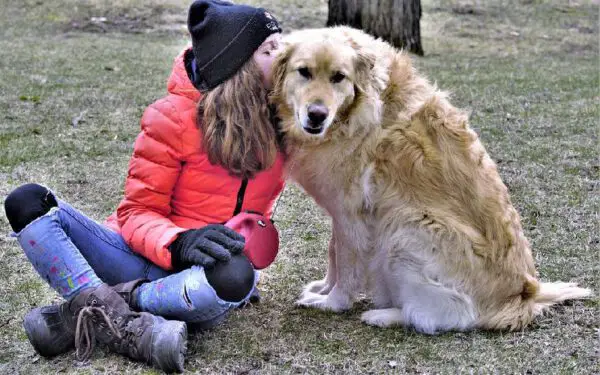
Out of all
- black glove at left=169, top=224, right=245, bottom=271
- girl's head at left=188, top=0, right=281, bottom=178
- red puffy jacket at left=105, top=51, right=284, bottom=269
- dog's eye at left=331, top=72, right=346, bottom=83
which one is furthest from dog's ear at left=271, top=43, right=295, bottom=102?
black glove at left=169, top=224, right=245, bottom=271

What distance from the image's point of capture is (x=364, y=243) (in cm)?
333

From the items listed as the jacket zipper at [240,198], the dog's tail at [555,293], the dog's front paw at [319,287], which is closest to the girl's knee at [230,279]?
the jacket zipper at [240,198]

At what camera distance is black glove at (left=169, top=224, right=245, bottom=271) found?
9.44 ft

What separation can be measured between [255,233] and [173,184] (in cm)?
39

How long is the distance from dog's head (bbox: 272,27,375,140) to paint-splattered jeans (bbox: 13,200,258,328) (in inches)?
30.5

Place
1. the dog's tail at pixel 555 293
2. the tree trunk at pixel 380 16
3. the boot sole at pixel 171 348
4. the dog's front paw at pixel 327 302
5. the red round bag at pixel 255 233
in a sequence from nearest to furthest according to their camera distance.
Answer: the boot sole at pixel 171 348 → the red round bag at pixel 255 233 → the dog's tail at pixel 555 293 → the dog's front paw at pixel 327 302 → the tree trunk at pixel 380 16

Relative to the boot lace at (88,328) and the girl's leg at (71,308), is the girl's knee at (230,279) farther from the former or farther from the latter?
the boot lace at (88,328)

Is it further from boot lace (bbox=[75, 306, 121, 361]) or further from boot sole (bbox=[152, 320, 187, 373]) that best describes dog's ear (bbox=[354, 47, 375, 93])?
boot lace (bbox=[75, 306, 121, 361])

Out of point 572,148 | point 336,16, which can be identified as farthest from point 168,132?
point 336,16

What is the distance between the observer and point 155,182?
3078 millimetres

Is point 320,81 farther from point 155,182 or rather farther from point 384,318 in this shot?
point 384,318

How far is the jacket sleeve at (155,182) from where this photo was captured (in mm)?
3037

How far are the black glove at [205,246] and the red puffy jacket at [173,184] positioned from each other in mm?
47

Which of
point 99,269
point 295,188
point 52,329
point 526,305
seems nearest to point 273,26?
point 99,269
